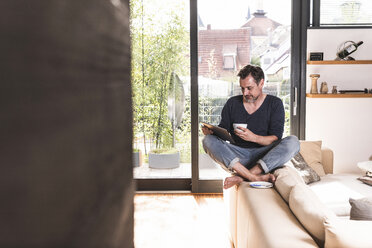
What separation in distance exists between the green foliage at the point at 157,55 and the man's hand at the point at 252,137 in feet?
4.58

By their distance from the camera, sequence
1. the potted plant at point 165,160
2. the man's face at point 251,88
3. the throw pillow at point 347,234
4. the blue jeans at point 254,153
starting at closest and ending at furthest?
the throw pillow at point 347,234 → the blue jeans at point 254,153 → the man's face at point 251,88 → the potted plant at point 165,160

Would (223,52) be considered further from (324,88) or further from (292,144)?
(292,144)

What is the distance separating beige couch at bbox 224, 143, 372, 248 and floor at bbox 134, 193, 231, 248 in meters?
0.69

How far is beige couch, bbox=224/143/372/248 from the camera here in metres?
1.44

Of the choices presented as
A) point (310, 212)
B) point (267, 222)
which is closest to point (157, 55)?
point (267, 222)

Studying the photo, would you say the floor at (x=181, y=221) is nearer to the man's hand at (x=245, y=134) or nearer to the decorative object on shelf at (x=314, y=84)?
the man's hand at (x=245, y=134)

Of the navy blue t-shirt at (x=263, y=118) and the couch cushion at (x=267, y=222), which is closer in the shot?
the couch cushion at (x=267, y=222)

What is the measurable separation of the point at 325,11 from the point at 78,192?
4.40 m

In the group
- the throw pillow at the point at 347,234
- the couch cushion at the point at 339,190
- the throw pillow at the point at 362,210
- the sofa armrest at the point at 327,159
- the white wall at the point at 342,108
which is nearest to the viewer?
the throw pillow at the point at 347,234

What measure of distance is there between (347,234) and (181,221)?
2.18 metres

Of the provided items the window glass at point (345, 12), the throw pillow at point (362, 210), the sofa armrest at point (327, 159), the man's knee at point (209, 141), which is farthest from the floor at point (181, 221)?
the window glass at point (345, 12)

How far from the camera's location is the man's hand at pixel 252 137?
290cm

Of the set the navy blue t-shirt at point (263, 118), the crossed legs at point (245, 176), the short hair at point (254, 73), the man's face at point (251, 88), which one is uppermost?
the short hair at point (254, 73)

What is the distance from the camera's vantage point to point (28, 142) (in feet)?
0.18
